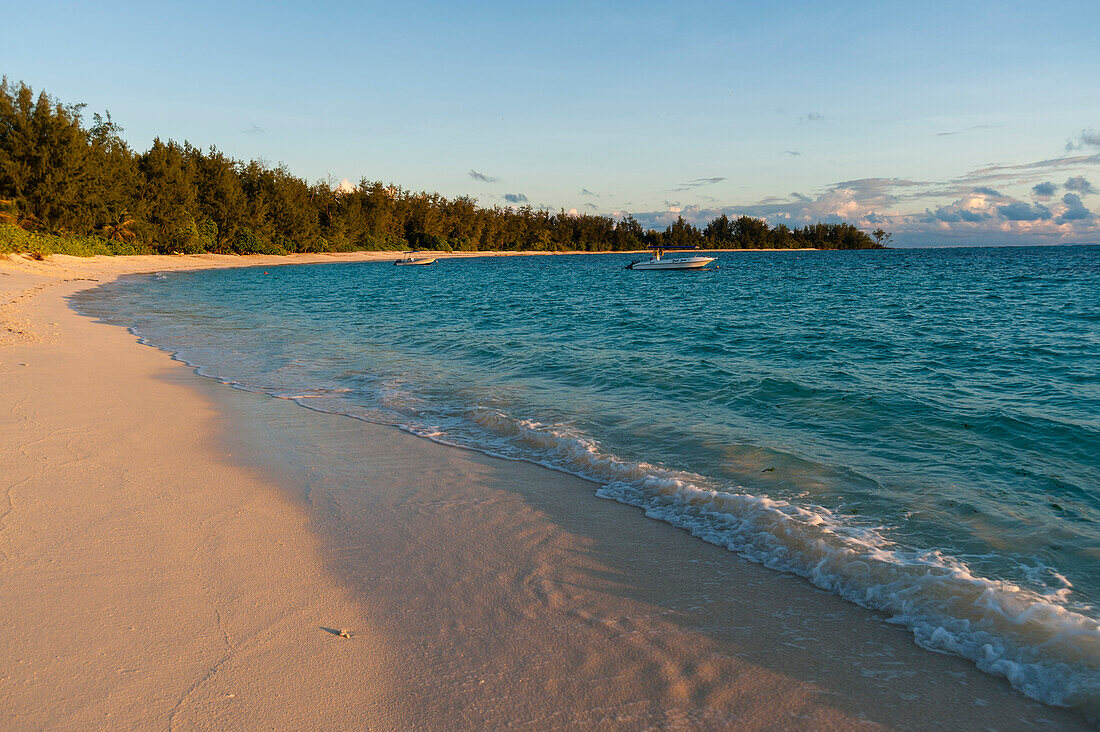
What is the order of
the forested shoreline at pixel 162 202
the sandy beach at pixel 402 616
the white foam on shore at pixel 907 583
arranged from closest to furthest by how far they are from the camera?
the sandy beach at pixel 402 616 < the white foam on shore at pixel 907 583 < the forested shoreline at pixel 162 202

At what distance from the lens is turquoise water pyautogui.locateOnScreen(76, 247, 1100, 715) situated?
14.2 feet

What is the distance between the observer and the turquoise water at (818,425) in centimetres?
434

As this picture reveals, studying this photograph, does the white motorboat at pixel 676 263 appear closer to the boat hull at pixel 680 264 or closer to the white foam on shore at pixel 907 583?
the boat hull at pixel 680 264

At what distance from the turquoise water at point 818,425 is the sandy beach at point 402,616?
1.59 ft

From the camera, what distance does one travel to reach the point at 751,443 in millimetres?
7770

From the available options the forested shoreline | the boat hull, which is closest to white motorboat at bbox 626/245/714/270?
the boat hull

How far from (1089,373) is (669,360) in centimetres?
821

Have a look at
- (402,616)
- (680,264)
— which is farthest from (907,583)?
(680,264)

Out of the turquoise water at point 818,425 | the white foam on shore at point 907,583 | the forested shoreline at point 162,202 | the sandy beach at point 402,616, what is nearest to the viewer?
the sandy beach at point 402,616

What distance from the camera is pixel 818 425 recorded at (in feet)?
28.6

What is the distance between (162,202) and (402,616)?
7990 centimetres

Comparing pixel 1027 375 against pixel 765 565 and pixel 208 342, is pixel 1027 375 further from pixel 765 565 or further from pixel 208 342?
pixel 208 342

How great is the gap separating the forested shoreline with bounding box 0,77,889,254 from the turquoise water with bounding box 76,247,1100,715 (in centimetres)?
3744

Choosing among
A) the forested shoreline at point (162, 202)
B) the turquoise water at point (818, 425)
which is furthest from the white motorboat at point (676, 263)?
the forested shoreline at point (162, 202)
